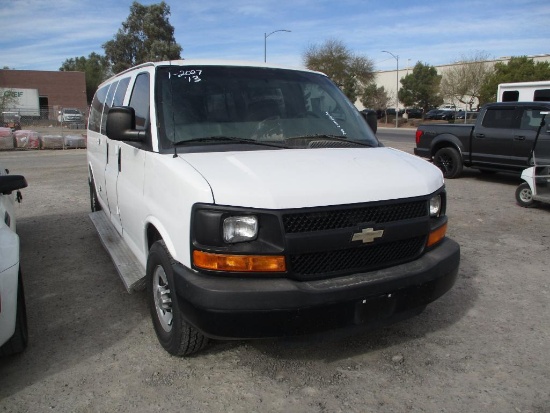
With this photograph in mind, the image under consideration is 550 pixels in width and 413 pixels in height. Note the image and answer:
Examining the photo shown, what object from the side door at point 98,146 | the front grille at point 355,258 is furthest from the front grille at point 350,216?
the side door at point 98,146

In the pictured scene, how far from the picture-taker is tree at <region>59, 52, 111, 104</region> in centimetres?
6800

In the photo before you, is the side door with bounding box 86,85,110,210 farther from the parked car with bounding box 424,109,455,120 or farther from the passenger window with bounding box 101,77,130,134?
the parked car with bounding box 424,109,455,120

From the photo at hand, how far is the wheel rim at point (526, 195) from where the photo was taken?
812 centimetres

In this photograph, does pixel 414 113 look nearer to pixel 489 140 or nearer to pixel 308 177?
pixel 489 140

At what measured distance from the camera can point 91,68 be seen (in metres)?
80.5

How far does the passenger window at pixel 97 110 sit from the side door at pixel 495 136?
817 cm

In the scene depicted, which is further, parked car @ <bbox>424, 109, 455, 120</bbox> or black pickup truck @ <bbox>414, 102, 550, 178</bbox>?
parked car @ <bbox>424, 109, 455, 120</bbox>

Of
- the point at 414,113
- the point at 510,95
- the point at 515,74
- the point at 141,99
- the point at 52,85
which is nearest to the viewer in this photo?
the point at 141,99

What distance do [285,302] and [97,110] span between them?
4706 millimetres

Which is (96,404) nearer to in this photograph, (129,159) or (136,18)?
(129,159)

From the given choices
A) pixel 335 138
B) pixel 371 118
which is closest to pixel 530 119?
pixel 371 118

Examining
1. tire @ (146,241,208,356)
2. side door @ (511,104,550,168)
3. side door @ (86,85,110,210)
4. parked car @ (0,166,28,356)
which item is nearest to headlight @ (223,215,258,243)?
tire @ (146,241,208,356)

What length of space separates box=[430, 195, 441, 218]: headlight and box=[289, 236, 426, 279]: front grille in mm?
233

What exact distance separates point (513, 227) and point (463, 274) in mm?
2533
